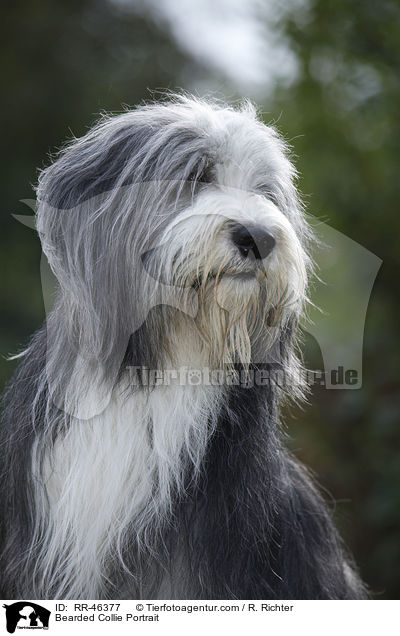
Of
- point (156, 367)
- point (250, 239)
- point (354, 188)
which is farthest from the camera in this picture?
point (354, 188)

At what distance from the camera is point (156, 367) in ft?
5.69

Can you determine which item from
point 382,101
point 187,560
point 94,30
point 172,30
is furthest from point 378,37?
point 187,560

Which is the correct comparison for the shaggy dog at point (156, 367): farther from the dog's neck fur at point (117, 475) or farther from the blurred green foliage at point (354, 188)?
the blurred green foliage at point (354, 188)

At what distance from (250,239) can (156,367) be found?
38 cm

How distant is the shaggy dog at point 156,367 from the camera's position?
67.3 inches

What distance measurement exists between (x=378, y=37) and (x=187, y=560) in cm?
252

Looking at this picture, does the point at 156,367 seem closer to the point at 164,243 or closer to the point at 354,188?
the point at 164,243

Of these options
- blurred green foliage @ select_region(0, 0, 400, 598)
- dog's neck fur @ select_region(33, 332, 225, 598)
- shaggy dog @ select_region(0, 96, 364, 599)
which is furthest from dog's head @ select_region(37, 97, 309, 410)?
blurred green foliage @ select_region(0, 0, 400, 598)

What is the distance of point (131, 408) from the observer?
1731 millimetres

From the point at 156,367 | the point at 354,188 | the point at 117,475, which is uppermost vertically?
the point at 354,188

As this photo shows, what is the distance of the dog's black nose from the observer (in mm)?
1613

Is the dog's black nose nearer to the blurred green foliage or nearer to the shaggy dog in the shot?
the shaggy dog

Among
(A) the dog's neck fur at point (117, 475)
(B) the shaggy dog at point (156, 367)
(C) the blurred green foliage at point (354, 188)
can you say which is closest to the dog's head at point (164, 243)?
(B) the shaggy dog at point (156, 367)

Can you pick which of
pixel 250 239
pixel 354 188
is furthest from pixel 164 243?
pixel 354 188
